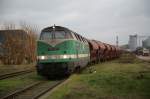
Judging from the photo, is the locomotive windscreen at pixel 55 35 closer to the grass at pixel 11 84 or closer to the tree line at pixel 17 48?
the grass at pixel 11 84

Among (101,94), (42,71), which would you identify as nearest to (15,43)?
(42,71)

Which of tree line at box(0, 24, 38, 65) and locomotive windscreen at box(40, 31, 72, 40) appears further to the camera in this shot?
tree line at box(0, 24, 38, 65)

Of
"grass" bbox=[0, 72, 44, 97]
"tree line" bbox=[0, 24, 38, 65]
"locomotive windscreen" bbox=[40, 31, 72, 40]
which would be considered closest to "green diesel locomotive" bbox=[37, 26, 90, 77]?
"locomotive windscreen" bbox=[40, 31, 72, 40]

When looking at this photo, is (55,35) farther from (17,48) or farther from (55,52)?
(17,48)

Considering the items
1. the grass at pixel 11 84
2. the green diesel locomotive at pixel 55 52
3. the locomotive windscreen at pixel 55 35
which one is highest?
the locomotive windscreen at pixel 55 35

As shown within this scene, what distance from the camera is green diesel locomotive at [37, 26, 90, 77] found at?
18172 millimetres

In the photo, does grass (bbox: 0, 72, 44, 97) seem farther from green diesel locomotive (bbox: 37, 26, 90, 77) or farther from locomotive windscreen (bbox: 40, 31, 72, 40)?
locomotive windscreen (bbox: 40, 31, 72, 40)

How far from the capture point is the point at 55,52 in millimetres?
18438

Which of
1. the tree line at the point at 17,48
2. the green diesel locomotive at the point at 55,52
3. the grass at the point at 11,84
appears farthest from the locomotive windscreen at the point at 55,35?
the tree line at the point at 17,48

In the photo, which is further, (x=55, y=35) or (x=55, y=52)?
(x=55, y=35)

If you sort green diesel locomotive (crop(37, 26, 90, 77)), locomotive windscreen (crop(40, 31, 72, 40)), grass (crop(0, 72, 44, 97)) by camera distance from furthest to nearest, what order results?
locomotive windscreen (crop(40, 31, 72, 40)) → green diesel locomotive (crop(37, 26, 90, 77)) → grass (crop(0, 72, 44, 97))

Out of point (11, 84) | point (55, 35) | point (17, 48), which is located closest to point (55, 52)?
point (55, 35)

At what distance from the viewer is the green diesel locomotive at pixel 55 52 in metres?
18.2

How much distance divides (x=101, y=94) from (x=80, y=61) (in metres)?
10.5
